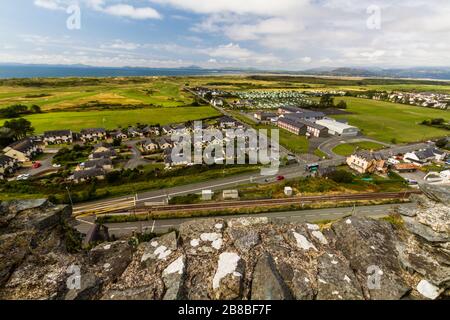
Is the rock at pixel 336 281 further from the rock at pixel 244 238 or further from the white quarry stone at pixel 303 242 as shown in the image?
the rock at pixel 244 238

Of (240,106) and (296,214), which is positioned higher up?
(240,106)

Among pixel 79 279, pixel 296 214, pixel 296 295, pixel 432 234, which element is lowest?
pixel 296 214

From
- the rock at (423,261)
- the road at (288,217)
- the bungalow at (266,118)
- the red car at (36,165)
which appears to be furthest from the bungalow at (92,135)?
the rock at (423,261)

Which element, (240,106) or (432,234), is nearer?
(432,234)

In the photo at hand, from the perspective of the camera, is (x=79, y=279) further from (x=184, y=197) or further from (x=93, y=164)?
(x=93, y=164)

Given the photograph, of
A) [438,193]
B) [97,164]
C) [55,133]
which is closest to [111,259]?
[438,193]

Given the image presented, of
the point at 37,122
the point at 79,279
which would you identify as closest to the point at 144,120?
the point at 37,122

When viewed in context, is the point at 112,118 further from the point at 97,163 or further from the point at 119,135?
the point at 97,163
